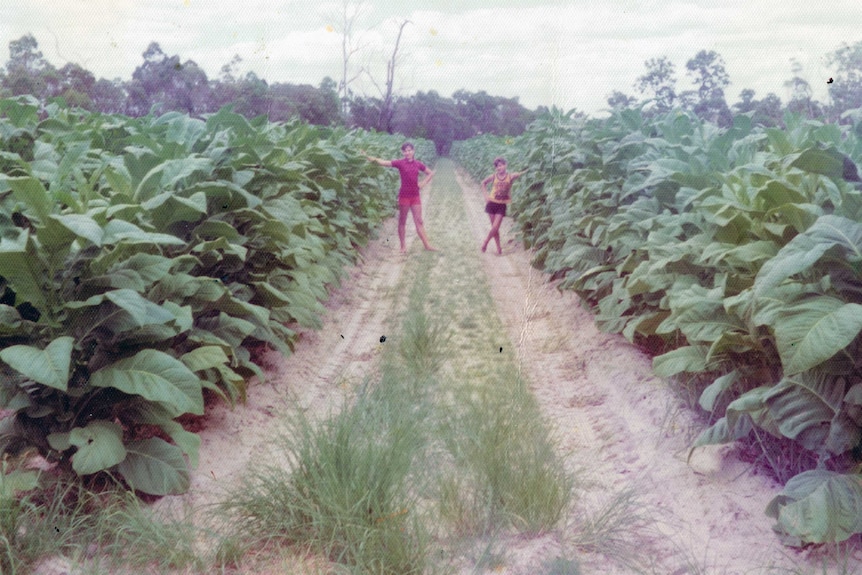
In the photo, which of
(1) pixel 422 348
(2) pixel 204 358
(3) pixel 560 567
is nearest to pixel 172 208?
(2) pixel 204 358

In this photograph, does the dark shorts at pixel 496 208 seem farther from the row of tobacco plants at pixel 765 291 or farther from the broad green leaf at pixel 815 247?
the broad green leaf at pixel 815 247

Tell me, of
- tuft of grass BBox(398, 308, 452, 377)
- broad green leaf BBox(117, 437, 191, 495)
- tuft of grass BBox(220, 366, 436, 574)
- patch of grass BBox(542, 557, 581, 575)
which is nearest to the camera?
tuft of grass BBox(220, 366, 436, 574)

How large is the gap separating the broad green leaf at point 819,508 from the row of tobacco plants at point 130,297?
247cm

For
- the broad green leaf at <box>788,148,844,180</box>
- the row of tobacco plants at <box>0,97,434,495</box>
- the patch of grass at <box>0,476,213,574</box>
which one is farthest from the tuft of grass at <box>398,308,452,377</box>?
the broad green leaf at <box>788,148,844,180</box>

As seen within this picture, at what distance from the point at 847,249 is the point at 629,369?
274 centimetres

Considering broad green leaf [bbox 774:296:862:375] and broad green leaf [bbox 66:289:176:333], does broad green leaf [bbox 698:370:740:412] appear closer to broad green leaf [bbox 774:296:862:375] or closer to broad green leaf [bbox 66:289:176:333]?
broad green leaf [bbox 774:296:862:375]

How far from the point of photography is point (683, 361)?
430 centimetres

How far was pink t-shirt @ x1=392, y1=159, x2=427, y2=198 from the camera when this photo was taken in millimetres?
12883

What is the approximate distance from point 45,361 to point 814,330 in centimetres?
301

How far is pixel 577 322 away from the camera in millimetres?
7465

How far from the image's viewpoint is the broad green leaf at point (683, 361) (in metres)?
4.24

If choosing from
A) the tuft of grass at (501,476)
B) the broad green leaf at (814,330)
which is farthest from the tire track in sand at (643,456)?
the broad green leaf at (814,330)

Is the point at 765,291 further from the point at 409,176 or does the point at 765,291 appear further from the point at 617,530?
the point at 409,176

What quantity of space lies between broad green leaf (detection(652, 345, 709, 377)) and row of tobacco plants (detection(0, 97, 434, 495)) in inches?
92.9
